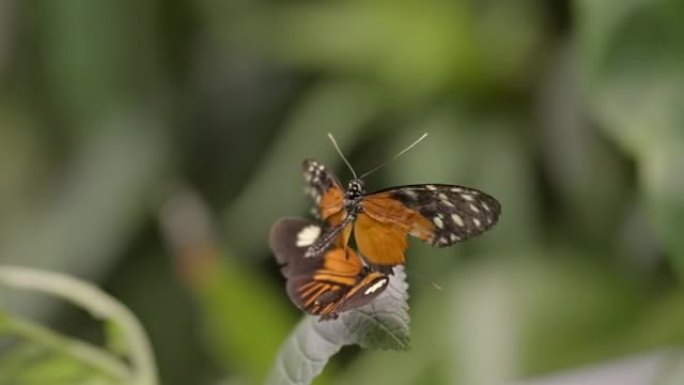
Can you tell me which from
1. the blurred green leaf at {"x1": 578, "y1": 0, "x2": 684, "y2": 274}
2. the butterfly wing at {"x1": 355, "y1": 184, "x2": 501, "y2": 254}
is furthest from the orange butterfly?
the blurred green leaf at {"x1": 578, "y1": 0, "x2": 684, "y2": 274}

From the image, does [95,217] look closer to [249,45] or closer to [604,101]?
[249,45]

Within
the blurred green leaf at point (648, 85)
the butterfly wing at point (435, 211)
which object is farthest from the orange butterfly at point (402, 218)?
the blurred green leaf at point (648, 85)

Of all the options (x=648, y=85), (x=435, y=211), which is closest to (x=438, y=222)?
(x=435, y=211)

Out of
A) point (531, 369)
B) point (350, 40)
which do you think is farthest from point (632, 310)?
point (350, 40)

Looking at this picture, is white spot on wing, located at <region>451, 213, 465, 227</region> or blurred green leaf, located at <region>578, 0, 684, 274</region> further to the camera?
blurred green leaf, located at <region>578, 0, 684, 274</region>

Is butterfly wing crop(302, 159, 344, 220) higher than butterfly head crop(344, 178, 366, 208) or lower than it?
lower

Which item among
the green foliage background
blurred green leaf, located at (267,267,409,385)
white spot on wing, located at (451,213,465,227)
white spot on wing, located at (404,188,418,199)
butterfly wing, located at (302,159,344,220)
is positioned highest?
white spot on wing, located at (404,188,418,199)

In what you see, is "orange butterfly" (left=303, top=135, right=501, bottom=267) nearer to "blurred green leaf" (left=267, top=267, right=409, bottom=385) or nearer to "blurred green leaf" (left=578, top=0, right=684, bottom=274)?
"blurred green leaf" (left=267, top=267, right=409, bottom=385)
